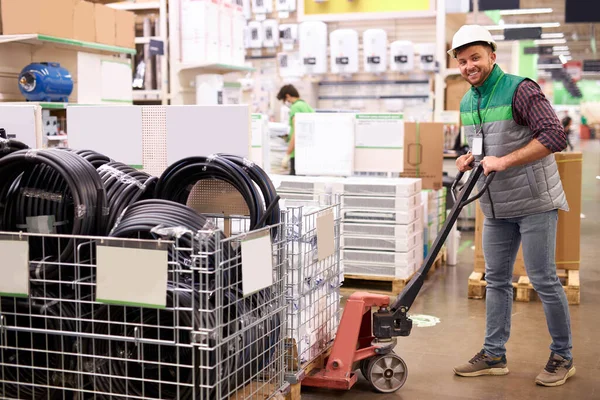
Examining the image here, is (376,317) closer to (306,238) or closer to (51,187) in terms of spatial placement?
(306,238)

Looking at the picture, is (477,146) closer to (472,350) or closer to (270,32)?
(472,350)

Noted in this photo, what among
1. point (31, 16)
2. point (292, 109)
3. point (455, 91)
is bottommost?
point (292, 109)

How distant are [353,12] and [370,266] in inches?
203

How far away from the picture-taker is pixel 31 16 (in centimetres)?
523

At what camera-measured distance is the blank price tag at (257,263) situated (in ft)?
7.72

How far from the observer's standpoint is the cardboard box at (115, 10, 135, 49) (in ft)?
20.0

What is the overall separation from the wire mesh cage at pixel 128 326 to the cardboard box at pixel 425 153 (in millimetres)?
4421

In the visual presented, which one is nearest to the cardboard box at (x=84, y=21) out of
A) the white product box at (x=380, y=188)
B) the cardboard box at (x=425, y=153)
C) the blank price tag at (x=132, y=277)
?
the white product box at (x=380, y=188)

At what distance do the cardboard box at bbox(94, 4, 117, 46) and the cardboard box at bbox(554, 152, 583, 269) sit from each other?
3.51 metres

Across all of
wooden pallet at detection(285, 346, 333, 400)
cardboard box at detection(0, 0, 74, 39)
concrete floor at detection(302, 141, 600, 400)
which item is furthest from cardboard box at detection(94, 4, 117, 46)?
wooden pallet at detection(285, 346, 333, 400)

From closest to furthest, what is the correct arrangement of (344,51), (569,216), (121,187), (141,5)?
(121,187), (569,216), (141,5), (344,51)

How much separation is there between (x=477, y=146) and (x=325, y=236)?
0.92 metres

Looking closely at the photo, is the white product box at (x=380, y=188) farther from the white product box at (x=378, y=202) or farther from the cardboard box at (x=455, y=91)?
the cardboard box at (x=455, y=91)

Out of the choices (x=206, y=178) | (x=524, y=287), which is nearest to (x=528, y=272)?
(x=206, y=178)
